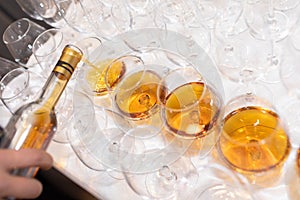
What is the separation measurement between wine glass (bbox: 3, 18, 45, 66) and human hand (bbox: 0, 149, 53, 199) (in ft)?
1.41

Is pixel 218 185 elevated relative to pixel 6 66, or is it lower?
lower

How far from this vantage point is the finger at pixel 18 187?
740mm

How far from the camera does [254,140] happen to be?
0.86 meters

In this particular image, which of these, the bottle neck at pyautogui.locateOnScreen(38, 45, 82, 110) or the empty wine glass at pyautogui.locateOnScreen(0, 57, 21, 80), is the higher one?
the bottle neck at pyautogui.locateOnScreen(38, 45, 82, 110)

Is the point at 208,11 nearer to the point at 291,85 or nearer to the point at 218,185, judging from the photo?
the point at 291,85

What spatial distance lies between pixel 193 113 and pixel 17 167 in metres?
0.31

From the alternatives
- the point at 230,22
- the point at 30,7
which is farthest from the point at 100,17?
the point at 230,22

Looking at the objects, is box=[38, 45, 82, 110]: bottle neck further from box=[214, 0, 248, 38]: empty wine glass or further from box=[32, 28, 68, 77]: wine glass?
box=[214, 0, 248, 38]: empty wine glass

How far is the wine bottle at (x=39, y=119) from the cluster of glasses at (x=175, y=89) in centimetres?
11

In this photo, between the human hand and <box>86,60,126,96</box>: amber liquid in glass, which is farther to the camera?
<box>86,60,126,96</box>: amber liquid in glass

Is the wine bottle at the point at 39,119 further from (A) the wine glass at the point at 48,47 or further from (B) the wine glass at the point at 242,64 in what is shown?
(B) the wine glass at the point at 242,64

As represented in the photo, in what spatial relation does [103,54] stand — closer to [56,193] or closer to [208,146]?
[208,146]

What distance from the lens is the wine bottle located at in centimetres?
81

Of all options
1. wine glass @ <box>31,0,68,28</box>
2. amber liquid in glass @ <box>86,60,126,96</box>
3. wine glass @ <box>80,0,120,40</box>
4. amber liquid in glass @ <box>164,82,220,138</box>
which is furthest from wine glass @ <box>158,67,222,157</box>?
wine glass @ <box>31,0,68,28</box>
